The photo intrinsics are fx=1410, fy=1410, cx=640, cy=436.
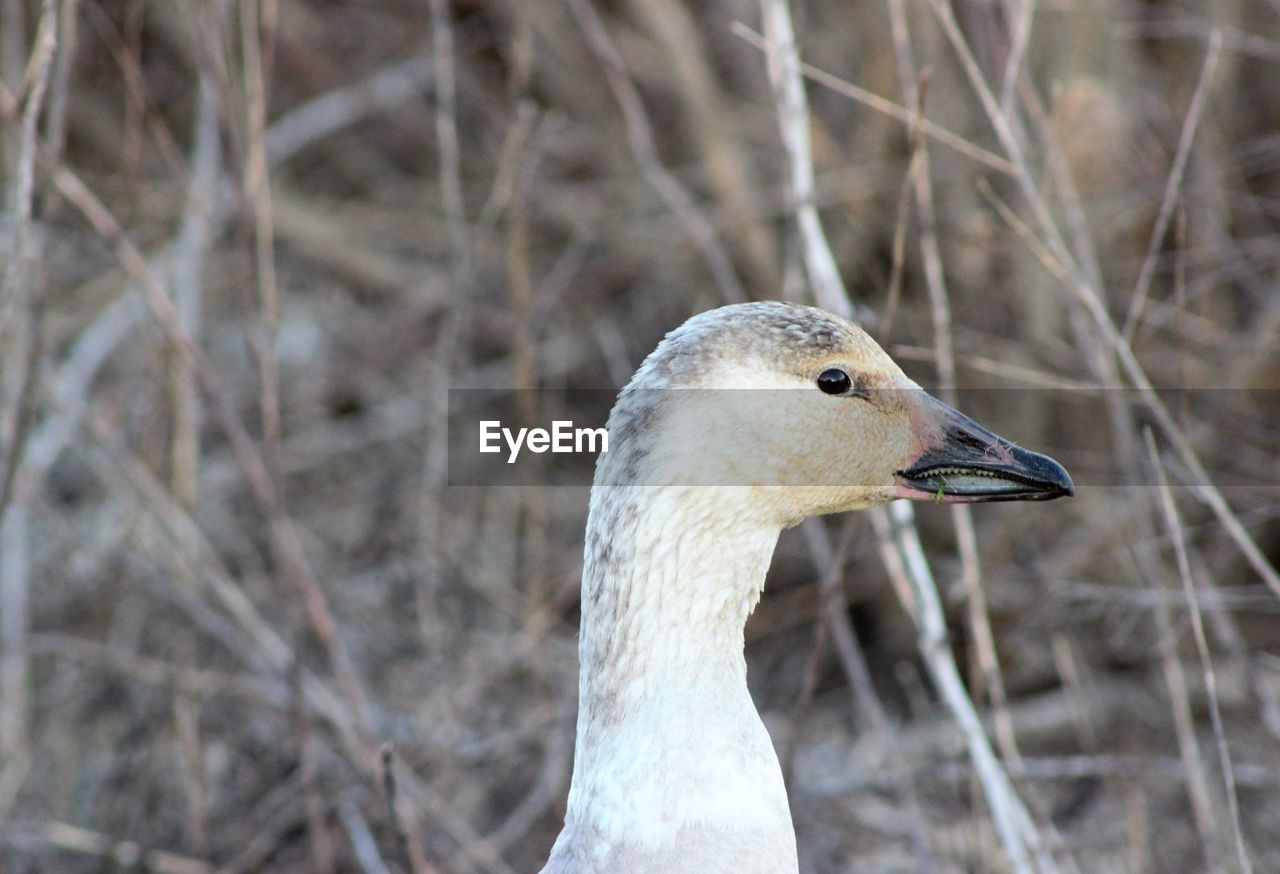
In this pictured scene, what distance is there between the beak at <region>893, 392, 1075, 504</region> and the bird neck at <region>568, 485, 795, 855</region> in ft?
1.02

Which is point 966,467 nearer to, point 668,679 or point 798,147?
point 668,679

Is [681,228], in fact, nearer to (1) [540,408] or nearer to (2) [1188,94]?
(1) [540,408]

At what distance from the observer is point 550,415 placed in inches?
202

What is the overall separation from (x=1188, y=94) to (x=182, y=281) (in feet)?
10.5

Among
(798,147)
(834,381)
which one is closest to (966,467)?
(834,381)

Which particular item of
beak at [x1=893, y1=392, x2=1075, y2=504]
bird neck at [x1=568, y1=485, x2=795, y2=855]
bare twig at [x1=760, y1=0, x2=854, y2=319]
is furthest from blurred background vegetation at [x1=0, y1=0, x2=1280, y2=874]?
bird neck at [x1=568, y1=485, x2=795, y2=855]

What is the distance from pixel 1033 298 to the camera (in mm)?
4379

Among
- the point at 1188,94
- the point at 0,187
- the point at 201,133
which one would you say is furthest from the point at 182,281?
the point at 1188,94

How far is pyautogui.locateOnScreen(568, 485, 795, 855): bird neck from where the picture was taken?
1953mm

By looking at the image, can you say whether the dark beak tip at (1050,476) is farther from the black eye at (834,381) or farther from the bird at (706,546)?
the black eye at (834,381)

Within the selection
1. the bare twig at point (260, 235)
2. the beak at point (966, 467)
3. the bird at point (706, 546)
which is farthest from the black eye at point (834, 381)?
the bare twig at point (260, 235)

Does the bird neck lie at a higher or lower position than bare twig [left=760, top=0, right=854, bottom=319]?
lower

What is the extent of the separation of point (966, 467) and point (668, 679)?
0.58 metres

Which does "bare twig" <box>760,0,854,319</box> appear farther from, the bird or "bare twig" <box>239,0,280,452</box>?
"bare twig" <box>239,0,280,452</box>
